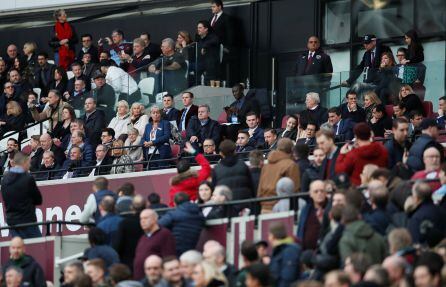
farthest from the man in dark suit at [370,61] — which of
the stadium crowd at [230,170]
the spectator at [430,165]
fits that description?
the spectator at [430,165]

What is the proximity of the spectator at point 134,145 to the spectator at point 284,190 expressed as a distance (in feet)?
24.4

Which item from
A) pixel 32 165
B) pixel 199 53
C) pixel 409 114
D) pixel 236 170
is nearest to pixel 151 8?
pixel 199 53

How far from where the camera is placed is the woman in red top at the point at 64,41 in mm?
37062

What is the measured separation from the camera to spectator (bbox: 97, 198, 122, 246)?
22.8 m

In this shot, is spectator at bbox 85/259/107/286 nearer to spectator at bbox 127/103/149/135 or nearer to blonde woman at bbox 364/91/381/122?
blonde woman at bbox 364/91/381/122

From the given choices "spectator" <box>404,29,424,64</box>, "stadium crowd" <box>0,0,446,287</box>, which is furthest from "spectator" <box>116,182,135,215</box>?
"spectator" <box>404,29,424,64</box>

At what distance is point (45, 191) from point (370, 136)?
8686 millimetres

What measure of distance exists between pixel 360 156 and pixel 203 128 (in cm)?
786

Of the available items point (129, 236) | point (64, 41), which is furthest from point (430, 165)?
point (64, 41)

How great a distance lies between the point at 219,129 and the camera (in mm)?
29969

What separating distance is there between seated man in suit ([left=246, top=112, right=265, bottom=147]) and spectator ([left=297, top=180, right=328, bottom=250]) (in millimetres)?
7519

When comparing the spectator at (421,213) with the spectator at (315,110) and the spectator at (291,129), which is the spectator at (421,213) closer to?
the spectator at (291,129)

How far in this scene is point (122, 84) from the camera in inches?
1291

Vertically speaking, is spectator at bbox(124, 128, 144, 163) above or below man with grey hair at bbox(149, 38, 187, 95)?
below
